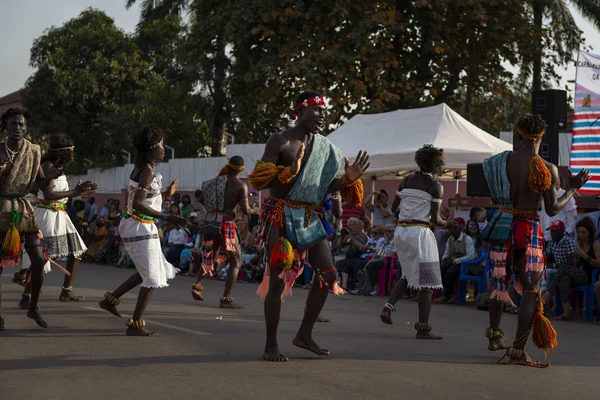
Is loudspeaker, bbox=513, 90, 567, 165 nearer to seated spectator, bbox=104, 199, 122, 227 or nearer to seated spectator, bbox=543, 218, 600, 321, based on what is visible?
seated spectator, bbox=543, 218, 600, 321

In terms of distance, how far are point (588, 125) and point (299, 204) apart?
10.1m

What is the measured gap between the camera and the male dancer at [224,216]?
12.5 metres

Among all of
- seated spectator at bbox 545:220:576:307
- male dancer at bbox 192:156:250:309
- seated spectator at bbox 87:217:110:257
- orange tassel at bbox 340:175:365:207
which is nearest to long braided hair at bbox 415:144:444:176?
orange tassel at bbox 340:175:365:207

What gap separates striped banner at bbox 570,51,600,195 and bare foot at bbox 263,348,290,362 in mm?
10122

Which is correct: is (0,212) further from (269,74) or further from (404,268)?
(269,74)

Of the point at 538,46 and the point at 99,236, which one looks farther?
the point at 538,46

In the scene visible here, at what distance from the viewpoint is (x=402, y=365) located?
289 inches

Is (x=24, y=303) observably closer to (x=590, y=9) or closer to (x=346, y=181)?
(x=346, y=181)

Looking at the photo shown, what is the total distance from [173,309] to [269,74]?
50.4 feet

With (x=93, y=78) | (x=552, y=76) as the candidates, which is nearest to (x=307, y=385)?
(x=552, y=76)

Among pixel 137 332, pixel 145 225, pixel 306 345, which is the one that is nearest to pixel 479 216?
pixel 145 225

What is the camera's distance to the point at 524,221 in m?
7.79

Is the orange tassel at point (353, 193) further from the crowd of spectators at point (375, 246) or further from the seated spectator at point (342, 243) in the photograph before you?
the seated spectator at point (342, 243)

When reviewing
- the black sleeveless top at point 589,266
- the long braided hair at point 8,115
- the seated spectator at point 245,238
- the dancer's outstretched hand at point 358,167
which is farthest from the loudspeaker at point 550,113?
the long braided hair at point 8,115
